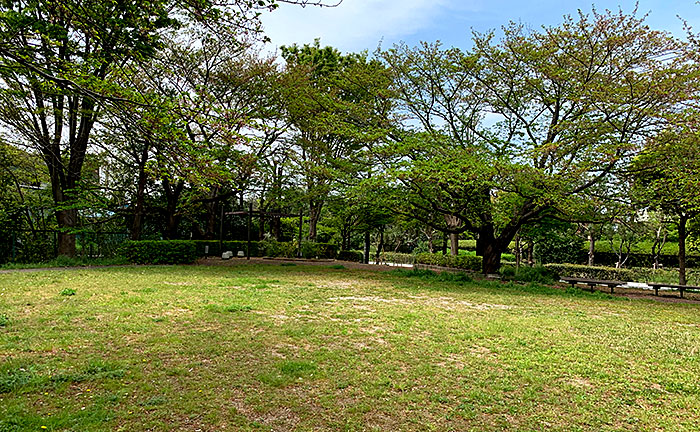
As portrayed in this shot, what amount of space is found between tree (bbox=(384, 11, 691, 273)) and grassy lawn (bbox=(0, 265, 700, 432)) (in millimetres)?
4966

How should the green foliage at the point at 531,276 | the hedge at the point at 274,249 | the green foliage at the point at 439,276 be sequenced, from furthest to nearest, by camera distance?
the hedge at the point at 274,249 → the green foliage at the point at 531,276 → the green foliage at the point at 439,276

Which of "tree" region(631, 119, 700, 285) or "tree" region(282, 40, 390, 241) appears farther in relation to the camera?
"tree" region(282, 40, 390, 241)

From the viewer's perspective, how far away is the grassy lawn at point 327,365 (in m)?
3.03

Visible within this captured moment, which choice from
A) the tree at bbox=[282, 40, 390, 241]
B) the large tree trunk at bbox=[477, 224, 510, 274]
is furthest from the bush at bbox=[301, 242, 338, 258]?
the large tree trunk at bbox=[477, 224, 510, 274]

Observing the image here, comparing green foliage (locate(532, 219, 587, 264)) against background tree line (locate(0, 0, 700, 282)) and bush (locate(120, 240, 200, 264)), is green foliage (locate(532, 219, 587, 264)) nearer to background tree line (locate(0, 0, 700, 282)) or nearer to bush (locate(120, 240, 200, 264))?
background tree line (locate(0, 0, 700, 282))

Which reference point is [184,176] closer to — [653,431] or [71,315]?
[71,315]

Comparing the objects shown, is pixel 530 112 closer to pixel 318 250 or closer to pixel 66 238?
pixel 318 250

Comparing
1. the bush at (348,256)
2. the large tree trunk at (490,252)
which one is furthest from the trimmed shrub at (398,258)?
the large tree trunk at (490,252)

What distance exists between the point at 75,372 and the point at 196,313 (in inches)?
103

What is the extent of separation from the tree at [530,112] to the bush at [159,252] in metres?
8.05

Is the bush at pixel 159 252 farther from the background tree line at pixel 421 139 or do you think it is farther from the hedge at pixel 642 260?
the hedge at pixel 642 260

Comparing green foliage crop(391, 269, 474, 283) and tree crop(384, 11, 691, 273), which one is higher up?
tree crop(384, 11, 691, 273)

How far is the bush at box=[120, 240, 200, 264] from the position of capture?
14.0 metres

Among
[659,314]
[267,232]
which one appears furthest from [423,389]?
[267,232]
